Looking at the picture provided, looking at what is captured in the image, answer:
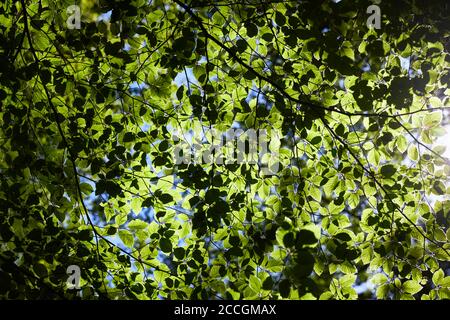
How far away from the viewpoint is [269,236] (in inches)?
84.7

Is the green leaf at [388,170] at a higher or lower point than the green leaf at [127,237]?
higher

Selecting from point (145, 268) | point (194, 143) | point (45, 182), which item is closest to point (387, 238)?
point (194, 143)

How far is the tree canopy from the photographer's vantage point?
2.32m

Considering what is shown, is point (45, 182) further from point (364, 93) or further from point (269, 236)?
point (364, 93)

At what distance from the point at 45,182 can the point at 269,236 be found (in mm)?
1538

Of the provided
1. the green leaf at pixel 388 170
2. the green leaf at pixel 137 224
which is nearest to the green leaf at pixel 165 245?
the green leaf at pixel 137 224
